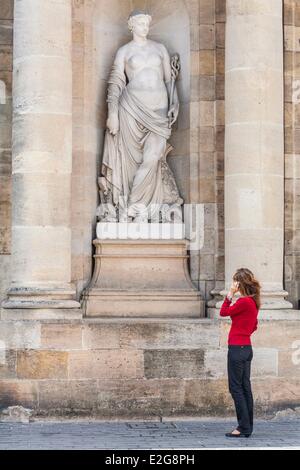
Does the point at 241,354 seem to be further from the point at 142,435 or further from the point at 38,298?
the point at 38,298

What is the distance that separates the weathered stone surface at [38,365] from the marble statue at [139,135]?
113 inches

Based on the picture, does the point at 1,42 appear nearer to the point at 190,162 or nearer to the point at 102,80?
the point at 102,80

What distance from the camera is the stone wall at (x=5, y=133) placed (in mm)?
16328

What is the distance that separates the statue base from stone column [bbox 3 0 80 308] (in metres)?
0.96

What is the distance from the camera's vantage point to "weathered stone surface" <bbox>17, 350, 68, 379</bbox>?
49.0 feet

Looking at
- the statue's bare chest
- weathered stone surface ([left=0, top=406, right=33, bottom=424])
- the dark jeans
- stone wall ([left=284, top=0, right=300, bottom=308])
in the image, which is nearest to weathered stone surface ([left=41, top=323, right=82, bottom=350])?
weathered stone surface ([left=0, top=406, right=33, bottom=424])

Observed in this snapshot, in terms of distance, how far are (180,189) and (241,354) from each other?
4.62m

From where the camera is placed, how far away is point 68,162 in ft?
51.3

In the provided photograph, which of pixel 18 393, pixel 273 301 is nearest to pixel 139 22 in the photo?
pixel 273 301

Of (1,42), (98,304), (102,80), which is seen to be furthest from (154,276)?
(1,42)

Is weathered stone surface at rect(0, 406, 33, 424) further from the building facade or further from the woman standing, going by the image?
the woman standing

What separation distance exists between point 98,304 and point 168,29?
5.04 meters

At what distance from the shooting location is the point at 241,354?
1344 cm

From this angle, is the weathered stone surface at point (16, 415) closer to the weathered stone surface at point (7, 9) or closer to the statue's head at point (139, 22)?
the weathered stone surface at point (7, 9)
